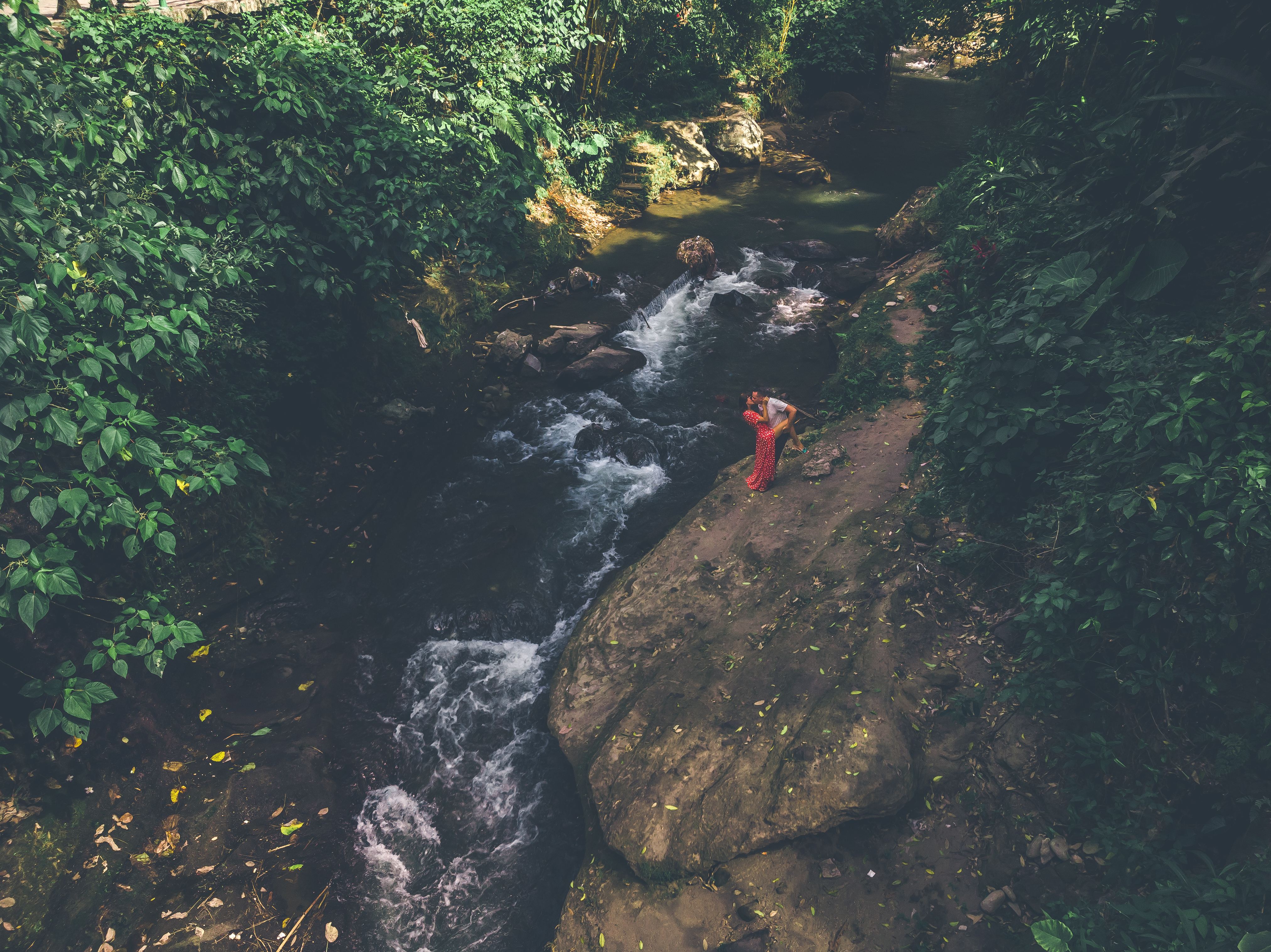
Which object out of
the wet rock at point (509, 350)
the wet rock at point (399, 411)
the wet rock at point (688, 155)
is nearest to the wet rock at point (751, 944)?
the wet rock at point (399, 411)

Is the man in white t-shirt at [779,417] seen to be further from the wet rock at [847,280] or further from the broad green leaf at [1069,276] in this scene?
the wet rock at [847,280]

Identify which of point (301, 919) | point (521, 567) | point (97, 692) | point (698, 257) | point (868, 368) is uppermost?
point (97, 692)

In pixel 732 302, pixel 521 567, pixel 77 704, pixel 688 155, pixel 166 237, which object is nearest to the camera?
pixel 77 704

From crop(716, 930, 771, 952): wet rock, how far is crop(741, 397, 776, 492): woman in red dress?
509 centimetres

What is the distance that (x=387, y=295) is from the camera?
388 inches

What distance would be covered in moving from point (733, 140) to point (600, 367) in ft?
36.9

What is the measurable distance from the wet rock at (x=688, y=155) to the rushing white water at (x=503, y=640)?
7.26m

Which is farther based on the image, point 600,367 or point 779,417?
point 600,367

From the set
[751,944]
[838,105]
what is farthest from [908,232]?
[751,944]

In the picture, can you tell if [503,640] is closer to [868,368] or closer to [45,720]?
[45,720]

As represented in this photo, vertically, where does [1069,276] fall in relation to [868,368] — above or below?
above

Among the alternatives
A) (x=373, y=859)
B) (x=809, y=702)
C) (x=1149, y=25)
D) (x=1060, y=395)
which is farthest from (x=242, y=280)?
(x=1149, y=25)

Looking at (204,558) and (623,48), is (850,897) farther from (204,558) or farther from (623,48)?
(623,48)

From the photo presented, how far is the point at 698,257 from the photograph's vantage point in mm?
14375
